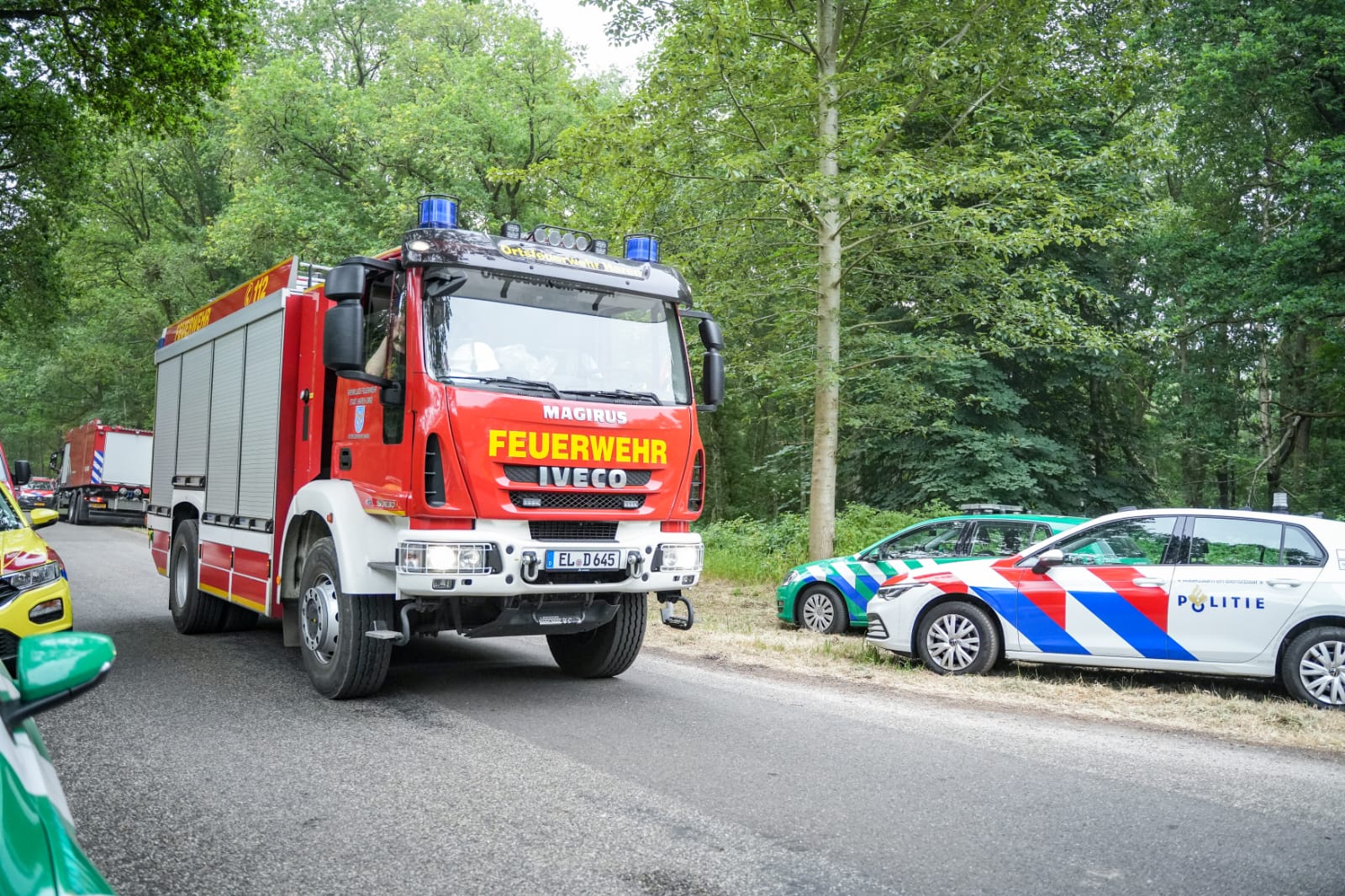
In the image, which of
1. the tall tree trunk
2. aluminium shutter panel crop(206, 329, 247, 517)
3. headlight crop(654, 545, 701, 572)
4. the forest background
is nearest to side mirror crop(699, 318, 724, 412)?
headlight crop(654, 545, 701, 572)

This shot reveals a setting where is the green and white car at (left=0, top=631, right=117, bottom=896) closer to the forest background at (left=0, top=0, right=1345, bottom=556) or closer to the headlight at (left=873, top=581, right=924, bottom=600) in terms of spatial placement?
the headlight at (left=873, top=581, right=924, bottom=600)

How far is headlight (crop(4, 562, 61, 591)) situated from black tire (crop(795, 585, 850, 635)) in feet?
24.7

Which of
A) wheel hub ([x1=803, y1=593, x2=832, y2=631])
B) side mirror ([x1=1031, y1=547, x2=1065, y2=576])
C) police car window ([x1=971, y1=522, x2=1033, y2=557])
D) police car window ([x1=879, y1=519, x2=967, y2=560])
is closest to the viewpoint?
side mirror ([x1=1031, y1=547, x2=1065, y2=576])

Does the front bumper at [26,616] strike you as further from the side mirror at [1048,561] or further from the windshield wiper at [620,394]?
the side mirror at [1048,561]

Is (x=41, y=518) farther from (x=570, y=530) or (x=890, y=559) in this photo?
(x=890, y=559)

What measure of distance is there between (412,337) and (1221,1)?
65.5 ft

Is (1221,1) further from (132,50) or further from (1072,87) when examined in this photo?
(132,50)

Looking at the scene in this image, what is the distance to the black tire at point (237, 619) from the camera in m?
9.98

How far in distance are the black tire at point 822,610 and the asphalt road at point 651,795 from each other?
12.4 feet

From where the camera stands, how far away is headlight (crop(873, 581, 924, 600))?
9.24 meters

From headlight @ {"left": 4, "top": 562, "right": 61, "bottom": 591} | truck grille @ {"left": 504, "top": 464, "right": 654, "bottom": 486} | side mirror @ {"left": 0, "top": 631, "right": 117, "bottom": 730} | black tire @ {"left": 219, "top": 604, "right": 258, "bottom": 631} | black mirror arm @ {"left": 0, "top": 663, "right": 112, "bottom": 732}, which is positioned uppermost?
truck grille @ {"left": 504, "top": 464, "right": 654, "bottom": 486}

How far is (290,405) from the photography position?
8.02 metres

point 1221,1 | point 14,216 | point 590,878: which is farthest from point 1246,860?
point 14,216

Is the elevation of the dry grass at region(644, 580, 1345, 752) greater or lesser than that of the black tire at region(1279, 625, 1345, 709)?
lesser
